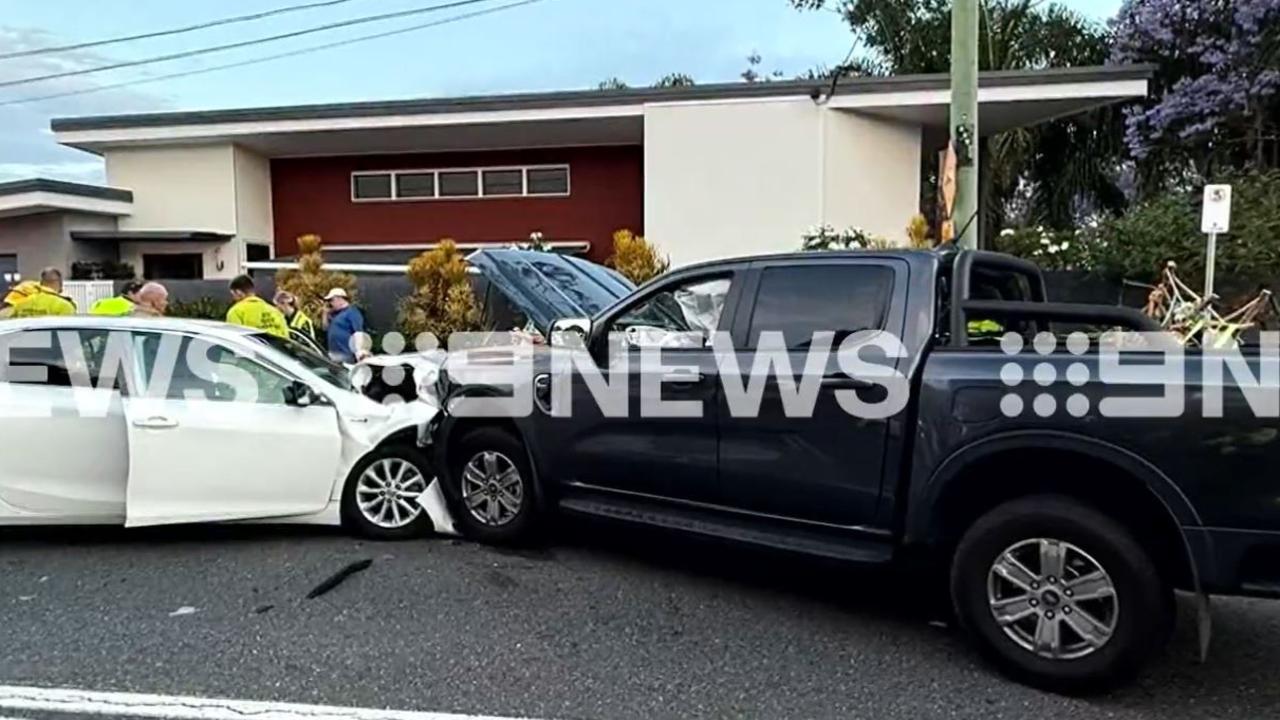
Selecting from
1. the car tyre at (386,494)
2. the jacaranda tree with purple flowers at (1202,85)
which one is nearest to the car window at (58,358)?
the car tyre at (386,494)

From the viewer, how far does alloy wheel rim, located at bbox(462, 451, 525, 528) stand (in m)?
5.54

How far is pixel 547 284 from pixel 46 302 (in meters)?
4.41

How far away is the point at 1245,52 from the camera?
16.6 m

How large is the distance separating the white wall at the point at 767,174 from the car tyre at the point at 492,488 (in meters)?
11.2

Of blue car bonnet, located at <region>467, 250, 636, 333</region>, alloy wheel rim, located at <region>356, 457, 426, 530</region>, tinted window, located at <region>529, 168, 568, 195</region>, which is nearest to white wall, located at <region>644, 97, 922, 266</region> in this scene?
tinted window, located at <region>529, 168, 568, 195</region>

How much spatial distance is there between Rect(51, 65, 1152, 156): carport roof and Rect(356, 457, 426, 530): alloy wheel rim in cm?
1191

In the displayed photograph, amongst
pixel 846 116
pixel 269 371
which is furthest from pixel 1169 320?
pixel 269 371

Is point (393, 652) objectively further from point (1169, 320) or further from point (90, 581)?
point (1169, 320)

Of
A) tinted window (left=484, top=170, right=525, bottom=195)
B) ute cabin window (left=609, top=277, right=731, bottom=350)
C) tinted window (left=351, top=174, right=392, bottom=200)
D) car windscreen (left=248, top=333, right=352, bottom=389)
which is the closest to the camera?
ute cabin window (left=609, top=277, right=731, bottom=350)

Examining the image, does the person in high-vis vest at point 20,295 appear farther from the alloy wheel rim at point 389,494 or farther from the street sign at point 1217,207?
the street sign at point 1217,207

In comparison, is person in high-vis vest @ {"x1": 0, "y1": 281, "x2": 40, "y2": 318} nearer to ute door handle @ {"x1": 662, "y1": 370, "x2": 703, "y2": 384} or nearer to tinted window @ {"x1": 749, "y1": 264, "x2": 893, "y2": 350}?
ute door handle @ {"x1": 662, "y1": 370, "x2": 703, "y2": 384}

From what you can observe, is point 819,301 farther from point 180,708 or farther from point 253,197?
point 253,197

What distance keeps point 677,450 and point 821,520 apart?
86cm

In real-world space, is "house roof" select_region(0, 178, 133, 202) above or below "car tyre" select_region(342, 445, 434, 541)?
above
